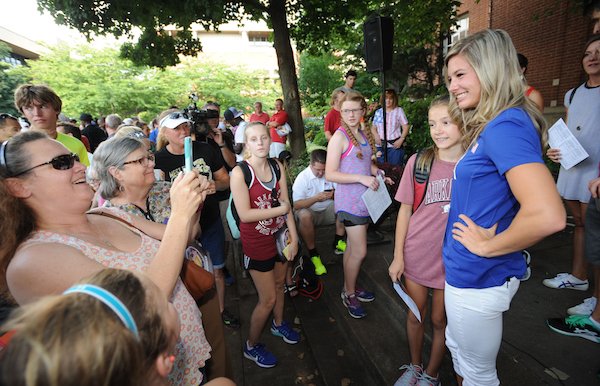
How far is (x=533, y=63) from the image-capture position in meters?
9.16

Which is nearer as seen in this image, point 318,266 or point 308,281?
point 308,281

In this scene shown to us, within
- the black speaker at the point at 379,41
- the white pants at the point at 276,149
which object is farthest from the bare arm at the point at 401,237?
the white pants at the point at 276,149

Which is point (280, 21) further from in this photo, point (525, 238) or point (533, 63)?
point (525, 238)

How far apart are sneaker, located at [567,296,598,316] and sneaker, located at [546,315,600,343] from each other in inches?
4.3

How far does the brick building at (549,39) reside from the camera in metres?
7.87

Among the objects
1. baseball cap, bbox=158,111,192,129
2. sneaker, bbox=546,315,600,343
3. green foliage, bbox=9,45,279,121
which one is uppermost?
green foliage, bbox=9,45,279,121

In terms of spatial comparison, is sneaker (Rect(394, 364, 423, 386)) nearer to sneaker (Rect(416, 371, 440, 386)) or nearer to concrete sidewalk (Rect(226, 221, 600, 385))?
sneaker (Rect(416, 371, 440, 386))

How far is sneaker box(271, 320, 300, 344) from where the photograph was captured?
3016 millimetres

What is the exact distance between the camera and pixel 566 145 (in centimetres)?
251

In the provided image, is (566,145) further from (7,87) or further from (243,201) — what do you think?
(7,87)

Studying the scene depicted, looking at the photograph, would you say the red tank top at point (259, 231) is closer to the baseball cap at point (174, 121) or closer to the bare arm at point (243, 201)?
the bare arm at point (243, 201)

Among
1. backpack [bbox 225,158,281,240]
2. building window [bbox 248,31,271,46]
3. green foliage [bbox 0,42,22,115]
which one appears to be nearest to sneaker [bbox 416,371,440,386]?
backpack [bbox 225,158,281,240]

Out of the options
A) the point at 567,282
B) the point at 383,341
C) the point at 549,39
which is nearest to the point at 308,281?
the point at 383,341

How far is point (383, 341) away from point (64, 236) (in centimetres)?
255
